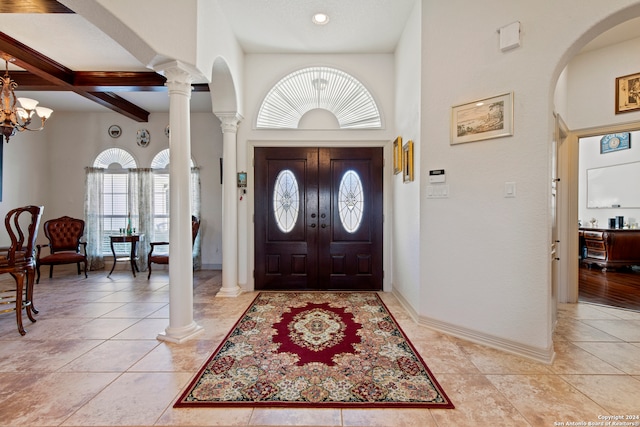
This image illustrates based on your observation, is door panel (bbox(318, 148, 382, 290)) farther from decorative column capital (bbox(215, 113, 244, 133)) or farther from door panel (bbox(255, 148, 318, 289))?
decorative column capital (bbox(215, 113, 244, 133))

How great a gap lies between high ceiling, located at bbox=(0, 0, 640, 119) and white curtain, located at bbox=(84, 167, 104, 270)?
7.14 feet

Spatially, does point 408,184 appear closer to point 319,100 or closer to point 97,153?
point 319,100

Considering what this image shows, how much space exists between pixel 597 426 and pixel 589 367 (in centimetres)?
83

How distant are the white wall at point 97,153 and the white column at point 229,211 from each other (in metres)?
2.03

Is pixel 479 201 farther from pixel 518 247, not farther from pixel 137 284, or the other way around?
pixel 137 284

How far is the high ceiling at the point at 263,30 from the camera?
314 centimetres

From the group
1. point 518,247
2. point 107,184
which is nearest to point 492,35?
point 518,247

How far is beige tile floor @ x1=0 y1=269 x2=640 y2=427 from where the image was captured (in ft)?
5.65

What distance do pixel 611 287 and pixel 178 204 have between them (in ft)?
21.5

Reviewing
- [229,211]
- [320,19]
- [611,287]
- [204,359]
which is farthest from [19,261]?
[611,287]

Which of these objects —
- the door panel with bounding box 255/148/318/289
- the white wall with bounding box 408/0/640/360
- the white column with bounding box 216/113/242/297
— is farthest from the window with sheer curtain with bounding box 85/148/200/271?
the white wall with bounding box 408/0/640/360

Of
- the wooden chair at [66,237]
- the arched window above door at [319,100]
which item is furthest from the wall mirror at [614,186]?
the wooden chair at [66,237]

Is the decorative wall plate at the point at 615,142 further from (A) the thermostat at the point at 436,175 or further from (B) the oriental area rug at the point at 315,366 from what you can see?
(B) the oriental area rug at the point at 315,366

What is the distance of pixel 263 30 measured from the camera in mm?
3781
